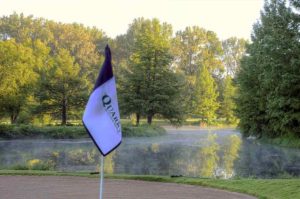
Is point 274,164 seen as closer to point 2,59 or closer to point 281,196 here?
point 281,196

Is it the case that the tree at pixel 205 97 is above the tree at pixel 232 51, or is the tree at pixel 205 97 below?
below

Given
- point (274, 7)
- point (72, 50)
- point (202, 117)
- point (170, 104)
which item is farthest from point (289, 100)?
point (72, 50)

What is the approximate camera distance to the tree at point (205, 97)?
199 feet

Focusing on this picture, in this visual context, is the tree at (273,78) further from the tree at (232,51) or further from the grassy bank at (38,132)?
the tree at (232,51)

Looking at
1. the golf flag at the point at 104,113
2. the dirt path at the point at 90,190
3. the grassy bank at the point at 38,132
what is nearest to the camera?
the golf flag at the point at 104,113

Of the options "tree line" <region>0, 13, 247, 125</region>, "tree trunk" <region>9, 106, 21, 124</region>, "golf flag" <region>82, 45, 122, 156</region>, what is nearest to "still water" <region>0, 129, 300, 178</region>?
"golf flag" <region>82, 45, 122, 156</region>

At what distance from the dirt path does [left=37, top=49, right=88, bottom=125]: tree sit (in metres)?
31.2

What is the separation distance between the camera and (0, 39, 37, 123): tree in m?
41.0

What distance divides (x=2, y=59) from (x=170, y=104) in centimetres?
1710

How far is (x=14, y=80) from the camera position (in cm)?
4188

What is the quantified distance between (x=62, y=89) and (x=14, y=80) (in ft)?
15.8

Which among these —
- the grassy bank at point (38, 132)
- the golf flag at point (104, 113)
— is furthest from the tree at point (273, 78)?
the golf flag at point (104, 113)

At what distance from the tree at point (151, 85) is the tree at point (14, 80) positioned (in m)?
9.60

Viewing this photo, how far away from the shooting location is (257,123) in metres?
35.8
